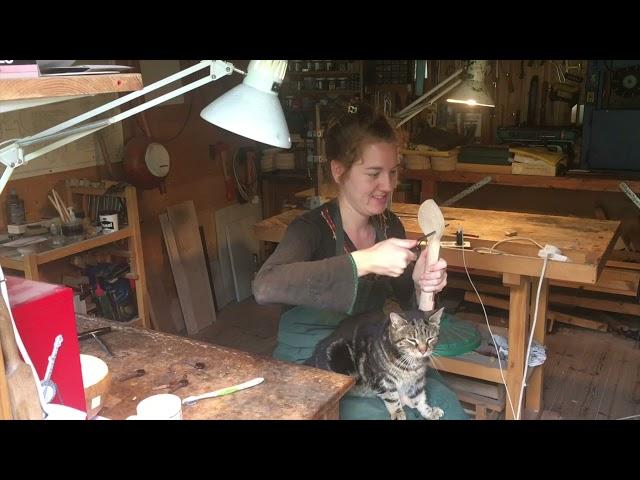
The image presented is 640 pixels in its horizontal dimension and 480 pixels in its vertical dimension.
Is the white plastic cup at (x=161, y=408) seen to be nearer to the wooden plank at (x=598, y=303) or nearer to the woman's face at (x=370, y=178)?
the woman's face at (x=370, y=178)

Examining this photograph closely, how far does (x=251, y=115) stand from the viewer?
3.32 feet

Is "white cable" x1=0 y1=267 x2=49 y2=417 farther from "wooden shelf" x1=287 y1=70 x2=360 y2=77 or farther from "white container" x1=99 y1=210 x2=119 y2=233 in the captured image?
"wooden shelf" x1=287 y1=70 x2=360 y2=77

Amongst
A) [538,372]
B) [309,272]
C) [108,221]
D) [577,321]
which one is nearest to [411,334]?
[309,272]

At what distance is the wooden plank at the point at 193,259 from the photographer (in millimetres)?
3621

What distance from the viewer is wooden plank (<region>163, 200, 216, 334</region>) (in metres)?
3.62

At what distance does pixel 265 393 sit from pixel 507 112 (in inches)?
140

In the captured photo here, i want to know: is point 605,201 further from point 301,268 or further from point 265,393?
point 265,393

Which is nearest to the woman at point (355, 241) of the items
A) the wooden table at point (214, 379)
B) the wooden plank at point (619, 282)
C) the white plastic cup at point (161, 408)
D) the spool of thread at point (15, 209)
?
the wooden table at point (214, 379)

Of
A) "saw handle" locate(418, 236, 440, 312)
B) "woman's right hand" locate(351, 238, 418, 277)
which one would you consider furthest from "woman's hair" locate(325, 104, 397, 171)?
"woman's right hand" locate(351, 238, 418, 277)

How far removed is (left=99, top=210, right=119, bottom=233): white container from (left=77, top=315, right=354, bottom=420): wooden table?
1371mm

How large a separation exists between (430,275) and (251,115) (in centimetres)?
73

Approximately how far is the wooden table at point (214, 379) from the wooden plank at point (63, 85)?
571 mm

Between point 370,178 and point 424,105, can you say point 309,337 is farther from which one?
point 424,105
